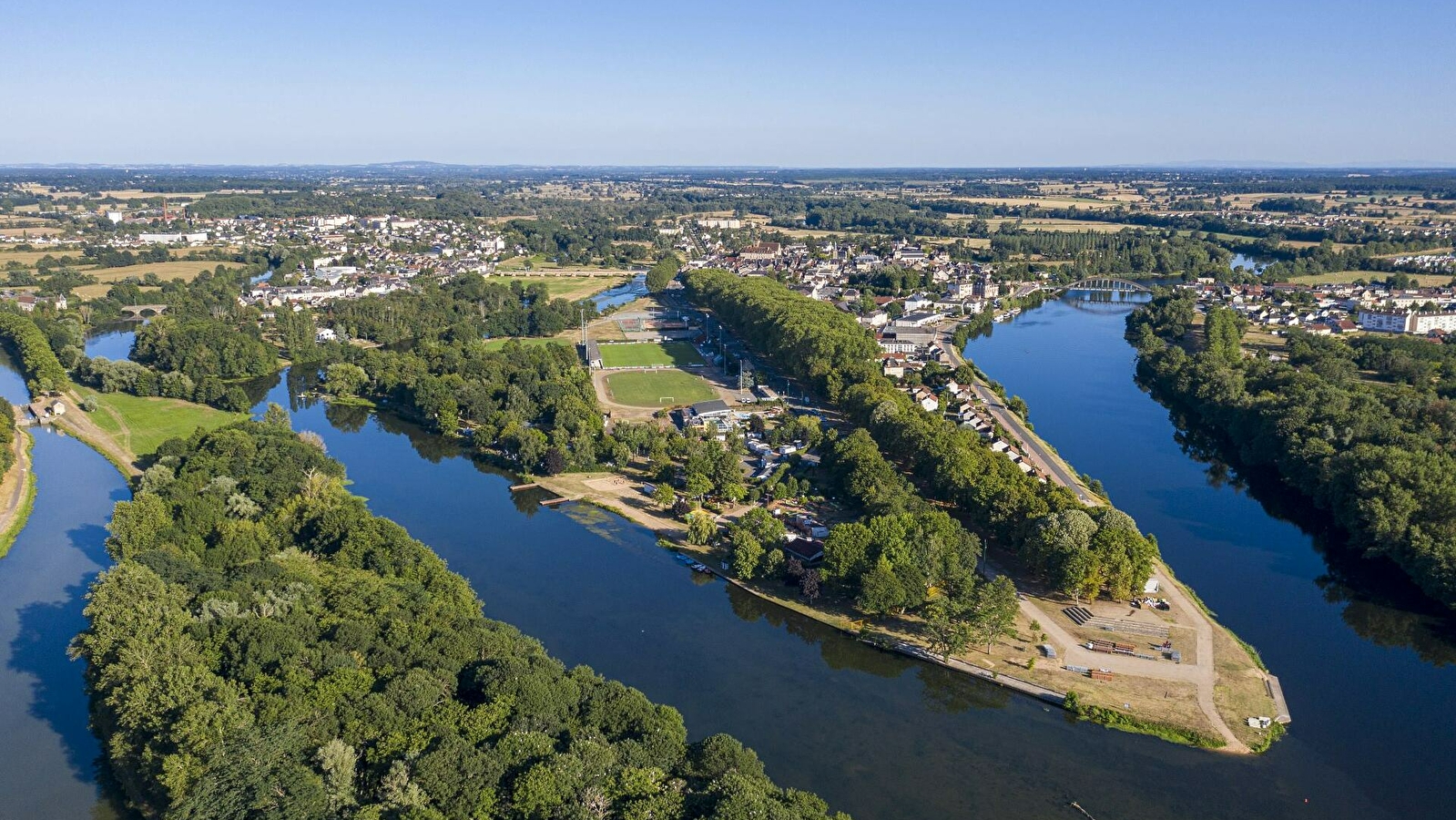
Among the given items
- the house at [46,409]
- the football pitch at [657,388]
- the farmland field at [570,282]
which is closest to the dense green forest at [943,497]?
the football pitch at [657,388]

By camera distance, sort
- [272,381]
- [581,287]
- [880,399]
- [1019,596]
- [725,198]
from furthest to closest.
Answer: [725,198]
[581,287]
[272,381]
[880,399]
[1019,596]

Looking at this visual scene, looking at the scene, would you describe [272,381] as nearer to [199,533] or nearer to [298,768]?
[199,533]

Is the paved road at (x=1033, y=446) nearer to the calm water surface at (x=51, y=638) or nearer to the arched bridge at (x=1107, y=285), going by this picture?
the calm water surface at (x=51, y=638)

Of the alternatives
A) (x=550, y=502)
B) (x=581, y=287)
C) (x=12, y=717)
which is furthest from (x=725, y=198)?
(x=12, y=717)

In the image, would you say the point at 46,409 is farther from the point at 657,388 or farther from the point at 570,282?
the point at 570,282

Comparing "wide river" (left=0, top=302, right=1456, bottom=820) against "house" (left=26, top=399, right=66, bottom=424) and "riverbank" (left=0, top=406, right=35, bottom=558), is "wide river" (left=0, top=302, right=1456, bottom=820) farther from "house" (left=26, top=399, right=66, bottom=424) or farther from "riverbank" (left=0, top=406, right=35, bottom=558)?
"house" (left=26, top=399, right=66, bottom=424)

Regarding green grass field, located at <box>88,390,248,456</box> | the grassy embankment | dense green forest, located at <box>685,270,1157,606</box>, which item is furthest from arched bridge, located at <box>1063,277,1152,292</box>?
the grassy embankment
